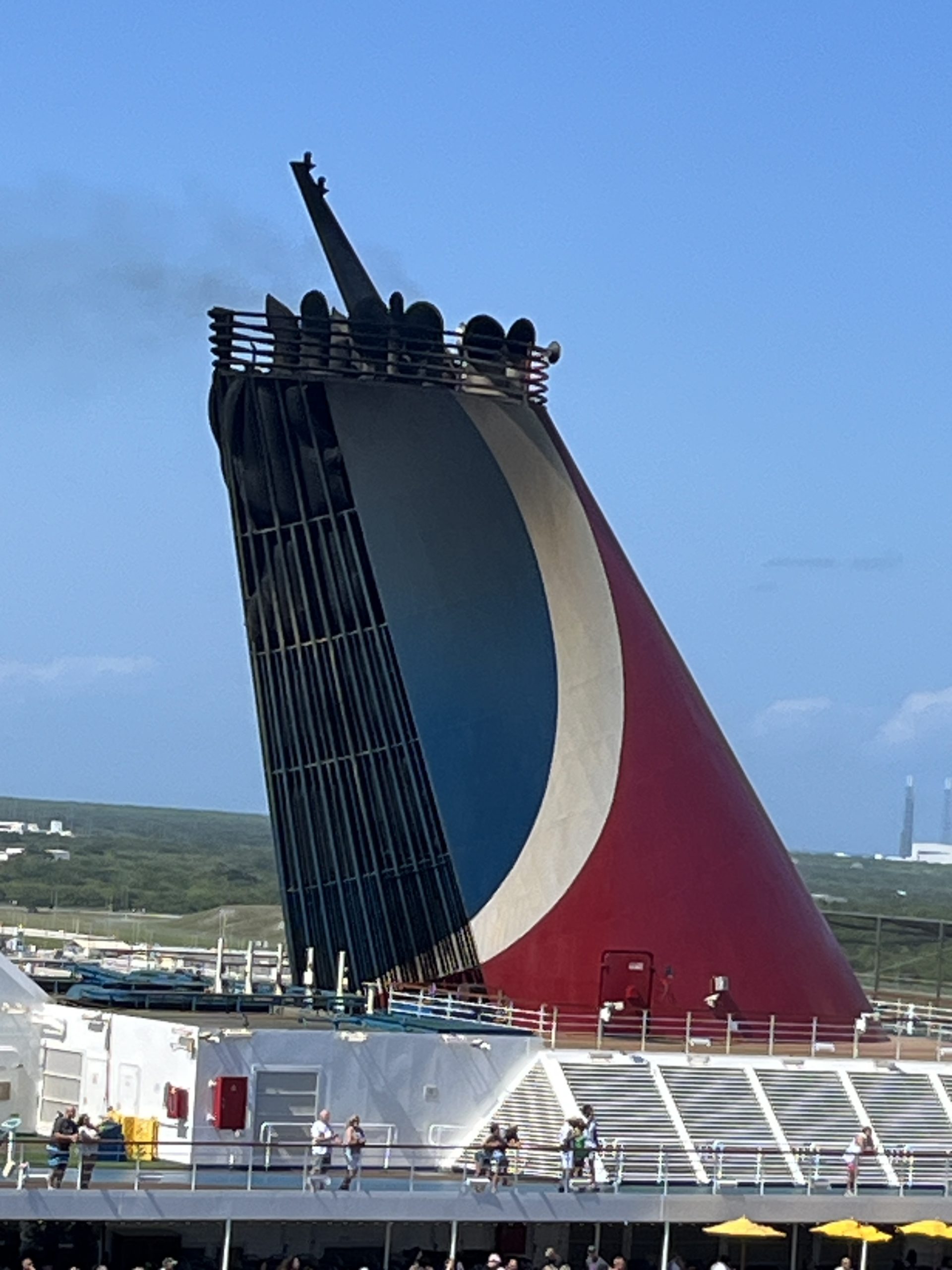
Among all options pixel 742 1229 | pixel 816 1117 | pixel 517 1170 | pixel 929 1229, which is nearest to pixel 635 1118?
pixel 517 1170

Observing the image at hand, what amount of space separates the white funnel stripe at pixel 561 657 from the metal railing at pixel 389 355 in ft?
1.65

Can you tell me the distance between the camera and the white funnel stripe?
50.4 meters

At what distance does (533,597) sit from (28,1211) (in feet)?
56.9

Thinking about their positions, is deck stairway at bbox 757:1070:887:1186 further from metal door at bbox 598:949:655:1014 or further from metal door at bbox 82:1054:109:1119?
metal door at bbox 82:1054:109:1119

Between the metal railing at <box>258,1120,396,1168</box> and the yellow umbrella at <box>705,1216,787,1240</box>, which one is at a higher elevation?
the metal railing at <box>258,1120,396,1168</box>

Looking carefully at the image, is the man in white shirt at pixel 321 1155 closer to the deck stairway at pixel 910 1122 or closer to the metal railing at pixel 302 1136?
the metal railing at pixel 302 1136

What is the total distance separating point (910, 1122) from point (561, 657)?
35.1 ft

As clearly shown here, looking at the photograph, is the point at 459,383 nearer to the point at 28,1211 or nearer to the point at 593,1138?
the point at 593,1138

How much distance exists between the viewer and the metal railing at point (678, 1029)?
1868 inches

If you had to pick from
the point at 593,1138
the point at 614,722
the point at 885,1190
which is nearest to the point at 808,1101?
the point at 885,1190

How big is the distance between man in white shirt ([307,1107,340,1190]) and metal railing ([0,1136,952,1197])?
0.10 feet

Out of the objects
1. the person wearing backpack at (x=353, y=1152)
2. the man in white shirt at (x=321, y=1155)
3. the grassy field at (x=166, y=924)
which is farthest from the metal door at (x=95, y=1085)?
the grassy field at (x=166, y=924)

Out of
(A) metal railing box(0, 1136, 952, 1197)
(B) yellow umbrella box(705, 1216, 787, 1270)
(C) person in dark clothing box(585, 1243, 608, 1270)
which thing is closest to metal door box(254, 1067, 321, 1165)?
(A) metal railing box(0, 1136, 952, 1197)

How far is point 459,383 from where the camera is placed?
167ft
